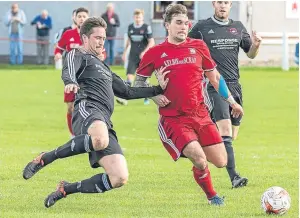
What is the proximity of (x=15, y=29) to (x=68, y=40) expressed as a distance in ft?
63.9

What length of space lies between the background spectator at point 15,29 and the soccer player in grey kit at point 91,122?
85.4 feet

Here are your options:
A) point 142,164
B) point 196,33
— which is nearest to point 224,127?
point 196,33

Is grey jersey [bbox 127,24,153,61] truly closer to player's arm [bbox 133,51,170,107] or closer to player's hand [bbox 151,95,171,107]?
player's arm [bbox 133,51,170,107]

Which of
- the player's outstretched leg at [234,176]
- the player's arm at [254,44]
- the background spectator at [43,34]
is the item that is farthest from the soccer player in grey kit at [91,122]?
the background spectator at [43,34]

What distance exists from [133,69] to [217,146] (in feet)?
43.2

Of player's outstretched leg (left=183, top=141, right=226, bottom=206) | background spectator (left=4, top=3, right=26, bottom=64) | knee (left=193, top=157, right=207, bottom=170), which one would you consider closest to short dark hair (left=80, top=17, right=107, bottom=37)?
player's outstretched leg (left=183, top=141, right=226, bottom=206)

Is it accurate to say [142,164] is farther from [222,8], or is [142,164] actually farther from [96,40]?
[96,40]

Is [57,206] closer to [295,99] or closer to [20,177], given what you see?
[20,177]

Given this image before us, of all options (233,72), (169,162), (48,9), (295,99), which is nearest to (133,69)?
(295,99)

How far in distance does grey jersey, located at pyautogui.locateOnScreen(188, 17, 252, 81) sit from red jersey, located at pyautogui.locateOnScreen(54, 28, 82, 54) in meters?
5.09

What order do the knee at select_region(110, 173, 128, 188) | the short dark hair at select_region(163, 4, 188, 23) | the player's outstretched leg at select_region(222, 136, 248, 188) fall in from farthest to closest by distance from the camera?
the player's outstretched leg at select_region(222, 136, 248, 188)
the short dark hair at select_region(163, 4, 188, 23)
the knee at select_region(110, 173, 128, 188)

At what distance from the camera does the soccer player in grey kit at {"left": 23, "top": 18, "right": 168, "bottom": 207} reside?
9.71m

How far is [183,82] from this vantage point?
10617mm

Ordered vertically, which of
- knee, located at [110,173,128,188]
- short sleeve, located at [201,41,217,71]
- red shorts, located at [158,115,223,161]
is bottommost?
knee, located at [110,173,128,188]
